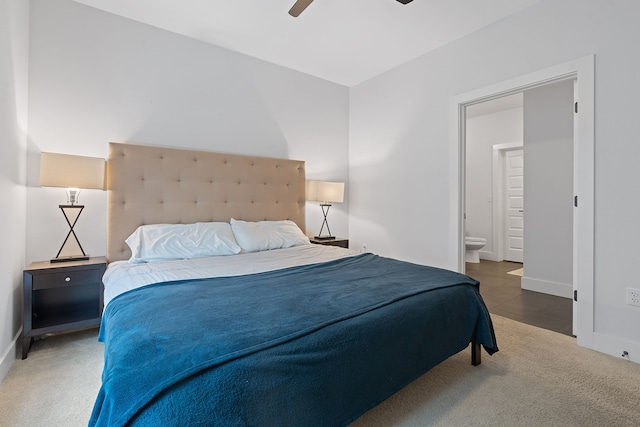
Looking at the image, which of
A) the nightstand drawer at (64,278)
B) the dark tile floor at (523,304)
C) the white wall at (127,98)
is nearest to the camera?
the nightstand drawer at (64,278)

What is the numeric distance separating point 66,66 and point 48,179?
3.46 feet

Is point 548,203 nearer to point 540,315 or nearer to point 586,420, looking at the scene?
point 540,315

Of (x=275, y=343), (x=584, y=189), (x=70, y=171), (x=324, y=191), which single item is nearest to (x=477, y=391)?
(x=275, y=343)

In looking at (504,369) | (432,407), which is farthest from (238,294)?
(504,369)

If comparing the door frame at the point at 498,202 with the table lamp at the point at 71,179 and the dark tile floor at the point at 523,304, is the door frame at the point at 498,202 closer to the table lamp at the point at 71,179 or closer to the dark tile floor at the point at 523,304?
the dark tile floor at the point at 523,304

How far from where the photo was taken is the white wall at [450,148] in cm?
213

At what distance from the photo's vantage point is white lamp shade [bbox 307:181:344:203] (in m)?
3.70

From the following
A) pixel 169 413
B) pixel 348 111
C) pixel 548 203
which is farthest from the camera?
pixel 348 111

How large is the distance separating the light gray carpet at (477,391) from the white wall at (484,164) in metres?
3.85

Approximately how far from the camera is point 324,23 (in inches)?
112

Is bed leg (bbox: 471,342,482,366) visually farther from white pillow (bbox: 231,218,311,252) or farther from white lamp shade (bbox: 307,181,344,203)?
white lamp shade (bbox: 307,181,344,203)

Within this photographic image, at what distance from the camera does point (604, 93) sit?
2213 millimetres

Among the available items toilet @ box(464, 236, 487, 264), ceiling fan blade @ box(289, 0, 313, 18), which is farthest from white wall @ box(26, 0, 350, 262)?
toilet @ box(464, 236, 487, 264)

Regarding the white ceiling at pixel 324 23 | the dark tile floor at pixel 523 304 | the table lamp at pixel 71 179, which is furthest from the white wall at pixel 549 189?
the table lamp at pixel 71 179
